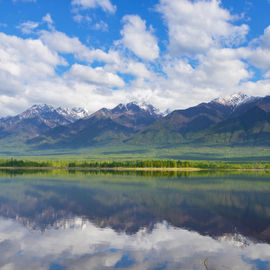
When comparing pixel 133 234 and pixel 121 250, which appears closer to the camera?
pixel 121 250

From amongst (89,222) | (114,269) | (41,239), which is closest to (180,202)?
(89,222)

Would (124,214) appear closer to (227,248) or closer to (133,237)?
(133,237)

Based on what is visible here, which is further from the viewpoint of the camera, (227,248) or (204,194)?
(204,194)

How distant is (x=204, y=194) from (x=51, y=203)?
38.2 meters

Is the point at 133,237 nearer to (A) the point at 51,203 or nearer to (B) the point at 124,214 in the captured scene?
(B) the point at 124,214

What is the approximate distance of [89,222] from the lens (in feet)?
155

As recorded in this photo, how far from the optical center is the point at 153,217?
51625mm

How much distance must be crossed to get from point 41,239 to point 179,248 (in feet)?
51.7

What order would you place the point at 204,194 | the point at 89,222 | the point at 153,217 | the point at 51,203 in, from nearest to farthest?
the point at 89,222 → the point at 153,217 → the point at 51,203 → the point at 204,194

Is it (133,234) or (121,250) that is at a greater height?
(121,250)

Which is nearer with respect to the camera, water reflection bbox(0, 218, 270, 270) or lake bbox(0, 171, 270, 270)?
water reflection bbox(0, 218, 270, 270)

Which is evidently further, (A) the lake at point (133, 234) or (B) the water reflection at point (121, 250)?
(A) the lake at point (133, 234)

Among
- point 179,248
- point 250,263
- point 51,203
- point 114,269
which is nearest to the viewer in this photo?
point 114,269

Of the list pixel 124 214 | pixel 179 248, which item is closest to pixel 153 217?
pixel 124 214
